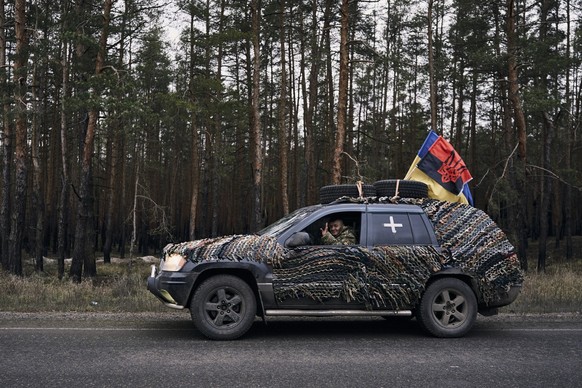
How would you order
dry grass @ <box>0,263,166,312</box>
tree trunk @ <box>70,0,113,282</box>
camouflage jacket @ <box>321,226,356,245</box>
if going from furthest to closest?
tree trunk @ <box>70,0,113,282</box>
dry grass @ <box>0,263,166,312</box>
camouflage jacket @ <box>321,226,356,245</box>

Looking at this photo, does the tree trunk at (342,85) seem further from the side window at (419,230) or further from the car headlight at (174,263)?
the car headlight at (174,263)

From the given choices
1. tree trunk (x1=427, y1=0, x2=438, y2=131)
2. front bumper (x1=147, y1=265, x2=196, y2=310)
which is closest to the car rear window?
front bumper (x1=147, y1=265, x2=196, y2=310)

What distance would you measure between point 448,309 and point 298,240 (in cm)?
235

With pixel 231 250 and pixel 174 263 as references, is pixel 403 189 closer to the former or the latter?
pixel 231 250

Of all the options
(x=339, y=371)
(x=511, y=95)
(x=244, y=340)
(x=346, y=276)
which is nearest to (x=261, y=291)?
(x=244, y=340)

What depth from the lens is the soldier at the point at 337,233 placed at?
8117 millimetres

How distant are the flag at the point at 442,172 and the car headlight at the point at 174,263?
14.4ft

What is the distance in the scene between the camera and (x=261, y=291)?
7.70m

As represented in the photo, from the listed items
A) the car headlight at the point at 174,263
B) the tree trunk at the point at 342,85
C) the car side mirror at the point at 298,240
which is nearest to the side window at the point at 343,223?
the car side mirror at the point at 298,240

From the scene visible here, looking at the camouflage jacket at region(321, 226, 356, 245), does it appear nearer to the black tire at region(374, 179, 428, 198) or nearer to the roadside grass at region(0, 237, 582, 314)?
the black tire at region(374, 179, 428, 198)

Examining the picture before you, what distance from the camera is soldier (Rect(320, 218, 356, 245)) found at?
8.12 meters

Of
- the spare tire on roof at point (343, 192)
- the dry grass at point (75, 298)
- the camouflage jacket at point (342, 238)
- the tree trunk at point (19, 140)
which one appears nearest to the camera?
the camouflage jacket at point (342, 238)

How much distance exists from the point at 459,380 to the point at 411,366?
669mm

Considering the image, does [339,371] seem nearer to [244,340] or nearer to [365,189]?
[244,340]
